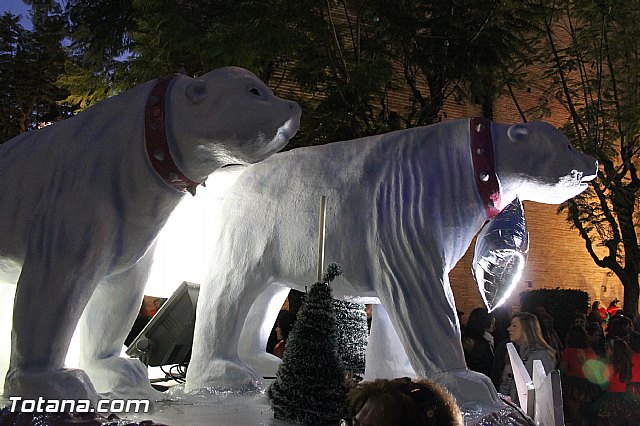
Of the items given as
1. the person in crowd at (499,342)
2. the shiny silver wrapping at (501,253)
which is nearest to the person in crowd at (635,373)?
the person in crowd at (499,342)

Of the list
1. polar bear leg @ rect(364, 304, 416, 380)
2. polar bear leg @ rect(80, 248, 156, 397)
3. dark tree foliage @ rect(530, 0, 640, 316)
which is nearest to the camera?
polar bear leg @ rect(80, 248, 156, 397)

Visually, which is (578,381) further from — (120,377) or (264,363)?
(120,377)

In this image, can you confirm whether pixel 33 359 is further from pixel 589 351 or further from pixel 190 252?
pixel 589 351

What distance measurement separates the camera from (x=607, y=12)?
622 centimetres

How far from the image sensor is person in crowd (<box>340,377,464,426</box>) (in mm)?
1013

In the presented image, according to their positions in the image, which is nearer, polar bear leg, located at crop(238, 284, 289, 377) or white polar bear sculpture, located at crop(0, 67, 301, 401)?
white polar bear sculpture, located at crop(0, 67, 301, 401)

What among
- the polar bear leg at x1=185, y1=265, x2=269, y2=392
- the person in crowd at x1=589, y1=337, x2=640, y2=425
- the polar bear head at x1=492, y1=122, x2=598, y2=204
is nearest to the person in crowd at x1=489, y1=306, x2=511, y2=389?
the person in crowd at x1=589, y1=337, x2=640, y2=425

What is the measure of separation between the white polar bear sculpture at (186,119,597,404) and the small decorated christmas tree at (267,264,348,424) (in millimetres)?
325

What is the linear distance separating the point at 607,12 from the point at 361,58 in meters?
2.79

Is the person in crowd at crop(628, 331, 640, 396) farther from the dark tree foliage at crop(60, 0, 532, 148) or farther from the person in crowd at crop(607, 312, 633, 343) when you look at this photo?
the dark tree foliage at crop(60, 0, 532, 148)

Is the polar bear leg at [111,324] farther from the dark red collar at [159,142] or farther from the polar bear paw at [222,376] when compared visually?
the dark red collar at [159,142]

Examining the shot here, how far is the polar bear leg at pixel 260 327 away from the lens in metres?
2.61

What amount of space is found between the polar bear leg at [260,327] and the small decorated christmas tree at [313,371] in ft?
2.71

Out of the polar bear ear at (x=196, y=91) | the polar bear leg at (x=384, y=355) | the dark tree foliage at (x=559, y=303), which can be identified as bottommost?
the polar bear leg at (x=384, y=355)
